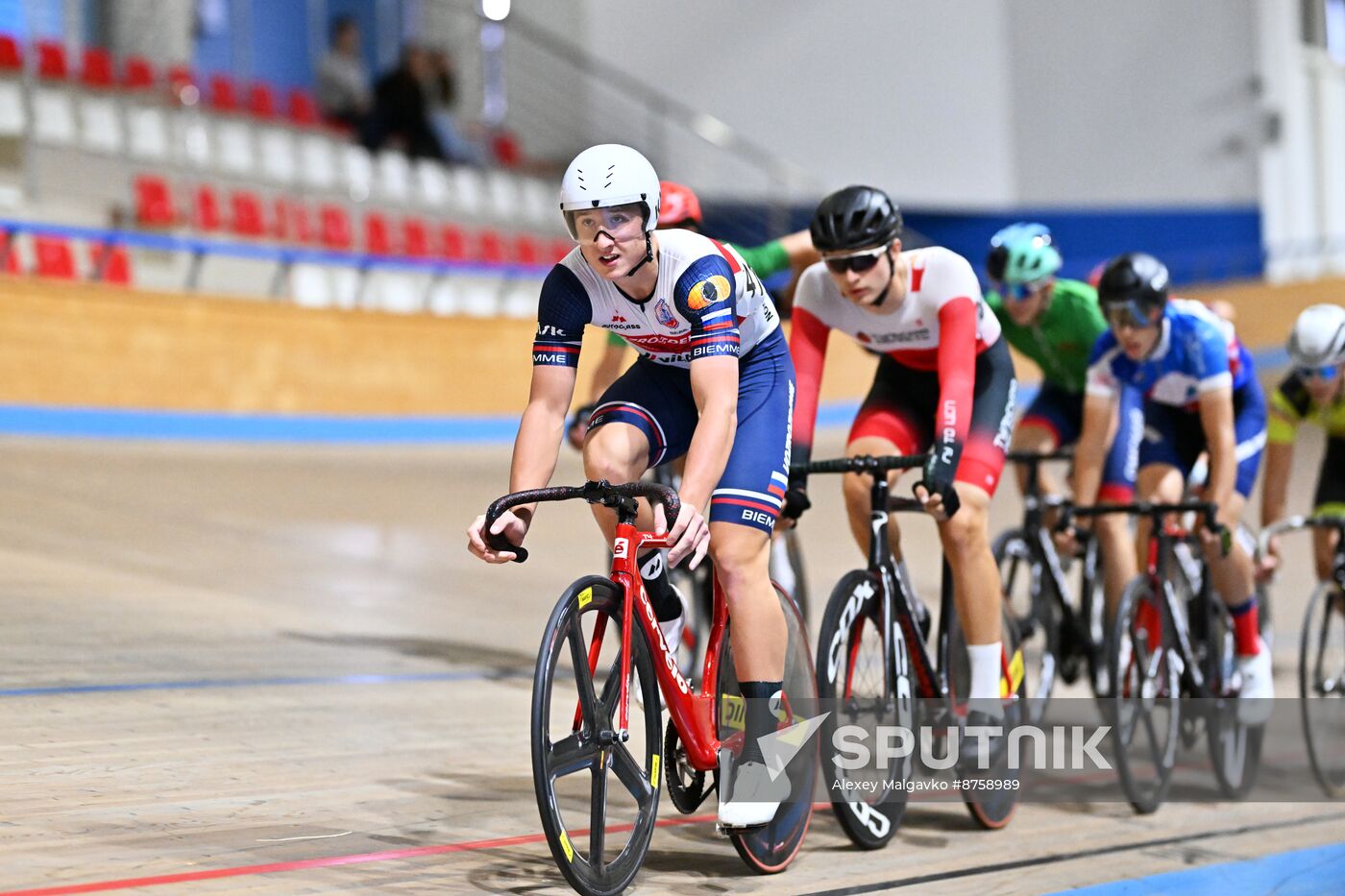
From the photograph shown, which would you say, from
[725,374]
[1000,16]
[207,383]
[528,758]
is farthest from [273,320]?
[1000,16]

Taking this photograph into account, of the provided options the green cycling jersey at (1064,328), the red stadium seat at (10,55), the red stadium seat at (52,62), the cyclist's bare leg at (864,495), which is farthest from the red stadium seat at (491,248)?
the cyclist's bare leg at (864,495)

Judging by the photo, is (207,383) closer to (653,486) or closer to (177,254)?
(177,254)

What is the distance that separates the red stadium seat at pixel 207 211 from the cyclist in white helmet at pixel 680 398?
978cm

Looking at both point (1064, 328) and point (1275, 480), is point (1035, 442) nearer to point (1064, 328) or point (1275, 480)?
point (1064, 328)

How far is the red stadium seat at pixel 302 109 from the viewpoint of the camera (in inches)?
573

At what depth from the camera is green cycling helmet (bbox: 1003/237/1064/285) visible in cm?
472

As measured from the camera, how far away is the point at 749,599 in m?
2.92

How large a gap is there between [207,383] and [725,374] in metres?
8.28

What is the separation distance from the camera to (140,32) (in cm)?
1388

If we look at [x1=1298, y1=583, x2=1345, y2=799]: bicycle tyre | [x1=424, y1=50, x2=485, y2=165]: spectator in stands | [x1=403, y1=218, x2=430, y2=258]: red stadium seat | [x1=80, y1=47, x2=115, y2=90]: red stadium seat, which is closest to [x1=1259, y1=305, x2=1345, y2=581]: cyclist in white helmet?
[x1=1298, y1=583, x2=1345, y2=799]: bicycle tyre

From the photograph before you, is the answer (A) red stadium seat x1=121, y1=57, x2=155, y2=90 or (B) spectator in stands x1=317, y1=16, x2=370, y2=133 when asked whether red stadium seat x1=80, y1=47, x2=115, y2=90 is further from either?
(B) spectator in stands x1=317, y1=16, x2=370, y2=133

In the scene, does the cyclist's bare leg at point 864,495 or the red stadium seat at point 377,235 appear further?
the red stadium seat at point 377,235

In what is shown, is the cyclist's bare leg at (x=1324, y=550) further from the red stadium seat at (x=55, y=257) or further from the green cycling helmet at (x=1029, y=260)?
the red stadium seat at (x=55, y=257)

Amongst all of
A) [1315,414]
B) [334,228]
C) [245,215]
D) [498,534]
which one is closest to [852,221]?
[498,534]
